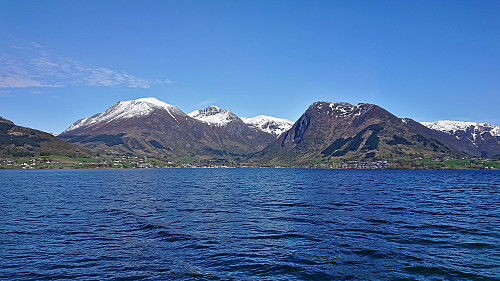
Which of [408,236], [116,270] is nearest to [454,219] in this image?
[408,236]

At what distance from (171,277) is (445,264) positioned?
22.9m

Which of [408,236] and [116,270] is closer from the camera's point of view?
[116,270]

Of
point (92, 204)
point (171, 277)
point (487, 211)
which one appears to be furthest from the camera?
point (92, 204)

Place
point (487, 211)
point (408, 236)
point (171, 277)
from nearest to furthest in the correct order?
point (171, 277) < point (408, 236) < point (487, 211)

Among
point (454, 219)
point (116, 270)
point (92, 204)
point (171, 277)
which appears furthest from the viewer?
point (92, 204)

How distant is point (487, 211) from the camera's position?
59.2m

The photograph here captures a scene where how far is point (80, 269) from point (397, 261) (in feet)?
88.1

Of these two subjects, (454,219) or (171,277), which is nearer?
(171,277)

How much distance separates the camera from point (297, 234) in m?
40.4

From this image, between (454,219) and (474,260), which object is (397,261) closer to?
(474,260)

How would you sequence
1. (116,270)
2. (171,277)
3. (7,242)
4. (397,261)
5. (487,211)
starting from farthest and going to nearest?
(487,211)
(7,242)
(397,261)
(116,270)
(171,277)

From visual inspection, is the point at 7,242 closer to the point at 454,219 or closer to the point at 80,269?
the point at 80,269

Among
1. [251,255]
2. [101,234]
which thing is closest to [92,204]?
[101,234]

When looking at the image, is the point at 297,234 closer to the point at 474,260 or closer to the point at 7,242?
the point at 474,260
